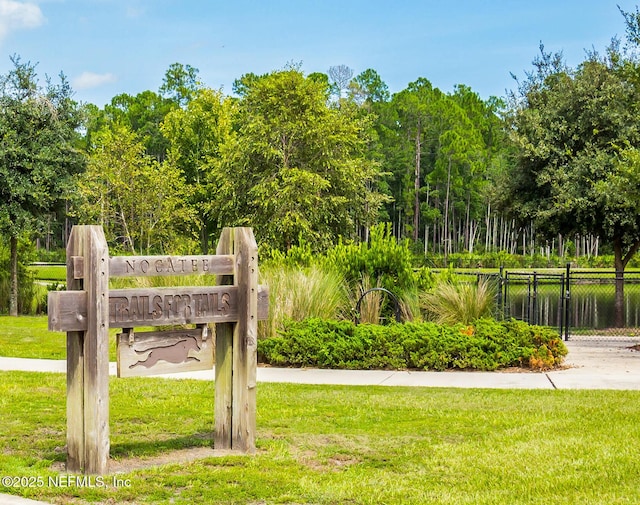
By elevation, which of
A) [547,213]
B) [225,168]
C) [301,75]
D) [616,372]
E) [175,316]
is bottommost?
[616,372]

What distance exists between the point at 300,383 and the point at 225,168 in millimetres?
23115

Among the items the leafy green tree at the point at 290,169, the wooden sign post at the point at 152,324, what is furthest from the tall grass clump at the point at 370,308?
the leafy green tree at the point at 290,169

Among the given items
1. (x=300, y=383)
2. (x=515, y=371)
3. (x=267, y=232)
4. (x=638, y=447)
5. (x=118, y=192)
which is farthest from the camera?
(x=118, y=192)

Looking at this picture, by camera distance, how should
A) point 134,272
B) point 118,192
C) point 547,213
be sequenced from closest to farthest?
point 134,272
point 547,213
point 118,192

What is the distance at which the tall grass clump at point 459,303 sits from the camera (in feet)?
49.1

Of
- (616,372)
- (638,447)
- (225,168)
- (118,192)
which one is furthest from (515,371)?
(118,192)

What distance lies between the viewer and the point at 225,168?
33.2 metres

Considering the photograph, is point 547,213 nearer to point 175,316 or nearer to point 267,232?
point 267,232

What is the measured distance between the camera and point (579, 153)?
968 inches

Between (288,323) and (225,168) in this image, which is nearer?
(288,323)

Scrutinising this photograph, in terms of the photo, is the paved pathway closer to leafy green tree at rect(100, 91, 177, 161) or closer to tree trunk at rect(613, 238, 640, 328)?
tree trunk at rect(613, 238, 640, 328)

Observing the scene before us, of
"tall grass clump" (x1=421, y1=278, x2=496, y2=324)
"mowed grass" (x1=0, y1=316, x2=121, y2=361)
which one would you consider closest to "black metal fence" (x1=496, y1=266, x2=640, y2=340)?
"tall grass clump" (x1=421, y1=278, x2=496, y2=324)

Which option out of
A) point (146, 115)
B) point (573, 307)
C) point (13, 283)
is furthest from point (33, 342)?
point (146, 115)

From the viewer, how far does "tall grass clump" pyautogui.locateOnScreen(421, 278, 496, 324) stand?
1498cm
